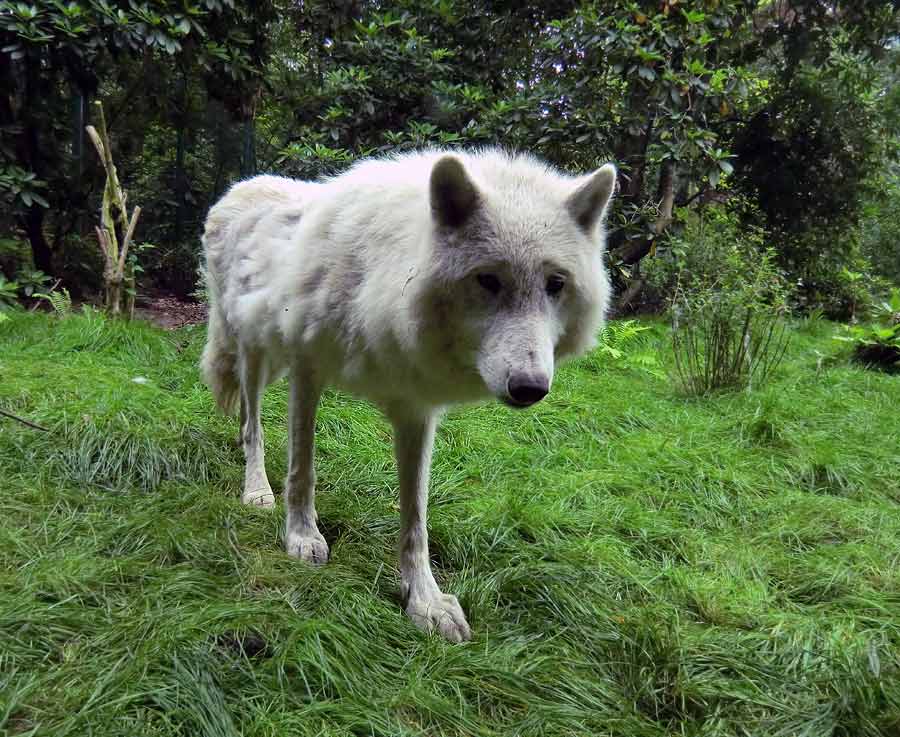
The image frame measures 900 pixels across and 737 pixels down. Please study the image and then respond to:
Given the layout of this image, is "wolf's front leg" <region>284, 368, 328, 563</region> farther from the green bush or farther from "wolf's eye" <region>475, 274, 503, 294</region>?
the green bush

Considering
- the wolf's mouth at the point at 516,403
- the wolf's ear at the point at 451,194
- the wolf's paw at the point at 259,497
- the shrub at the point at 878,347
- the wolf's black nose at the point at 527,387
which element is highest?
the wolf's ear at the point at 451,194

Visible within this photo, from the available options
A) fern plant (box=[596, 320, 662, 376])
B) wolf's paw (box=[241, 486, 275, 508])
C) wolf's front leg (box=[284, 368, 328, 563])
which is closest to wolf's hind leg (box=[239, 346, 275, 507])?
wolf's paw (box=[241, 486, 275, 508])

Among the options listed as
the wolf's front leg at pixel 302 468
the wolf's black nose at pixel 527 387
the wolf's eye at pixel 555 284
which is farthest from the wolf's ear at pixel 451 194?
the wolf's front leg at pixel 302 468

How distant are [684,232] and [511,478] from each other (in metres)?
5.12

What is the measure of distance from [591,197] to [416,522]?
144 centimetres

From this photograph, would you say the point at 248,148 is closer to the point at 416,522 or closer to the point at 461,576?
the point at 416,522

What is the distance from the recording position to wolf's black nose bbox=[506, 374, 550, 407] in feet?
5.84

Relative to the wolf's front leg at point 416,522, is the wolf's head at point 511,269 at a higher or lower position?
higher

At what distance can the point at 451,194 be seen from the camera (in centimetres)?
200

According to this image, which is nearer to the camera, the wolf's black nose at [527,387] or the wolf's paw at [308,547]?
the wolf's black nose at [527,387]

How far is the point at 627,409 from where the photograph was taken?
16.1 ft

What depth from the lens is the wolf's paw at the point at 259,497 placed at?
3.22 meters

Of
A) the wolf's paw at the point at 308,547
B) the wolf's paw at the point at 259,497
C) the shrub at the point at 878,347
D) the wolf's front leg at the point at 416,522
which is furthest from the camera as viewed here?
the shrub at the point at 878,347

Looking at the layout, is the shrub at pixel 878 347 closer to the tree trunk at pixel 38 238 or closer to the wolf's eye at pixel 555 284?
the wolf's eye at pixel 555 284
